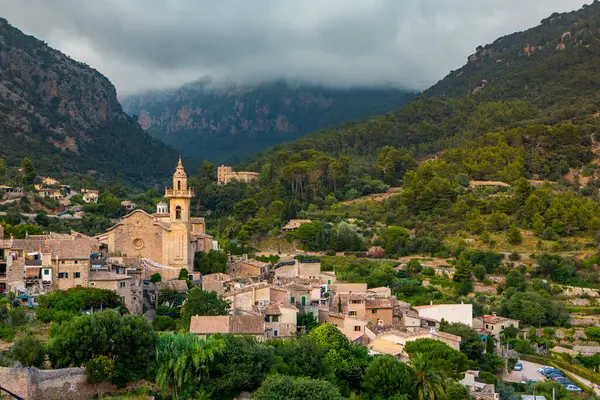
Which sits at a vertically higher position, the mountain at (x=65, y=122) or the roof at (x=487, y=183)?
the mountain at (x=65, y=122)

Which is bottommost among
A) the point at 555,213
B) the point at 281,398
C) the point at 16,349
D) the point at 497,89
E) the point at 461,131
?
the point at 281,398

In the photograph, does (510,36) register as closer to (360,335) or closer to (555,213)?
(555,213)

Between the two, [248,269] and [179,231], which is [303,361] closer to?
[179,231]

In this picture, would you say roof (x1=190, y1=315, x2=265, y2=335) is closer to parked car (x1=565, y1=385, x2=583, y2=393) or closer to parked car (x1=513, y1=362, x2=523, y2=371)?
parked car (x1=513, y1=362, x2=523, y2=371)

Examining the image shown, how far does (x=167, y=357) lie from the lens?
794 inches

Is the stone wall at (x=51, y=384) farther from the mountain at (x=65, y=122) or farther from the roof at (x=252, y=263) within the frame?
the mountain at (x=65, y=122)

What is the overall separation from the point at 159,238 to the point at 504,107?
4703 centimetres

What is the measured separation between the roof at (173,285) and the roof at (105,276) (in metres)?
2.75

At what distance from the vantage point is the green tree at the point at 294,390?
734 inches

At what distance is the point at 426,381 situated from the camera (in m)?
21.9

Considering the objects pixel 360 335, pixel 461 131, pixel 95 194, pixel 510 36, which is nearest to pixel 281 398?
pixel 360 335

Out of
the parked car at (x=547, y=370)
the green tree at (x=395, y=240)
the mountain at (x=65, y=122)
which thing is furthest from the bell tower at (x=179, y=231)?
the mountain at (x=65, y=122)

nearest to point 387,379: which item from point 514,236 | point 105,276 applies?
point 105,276

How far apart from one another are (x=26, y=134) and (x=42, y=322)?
61980 mm
